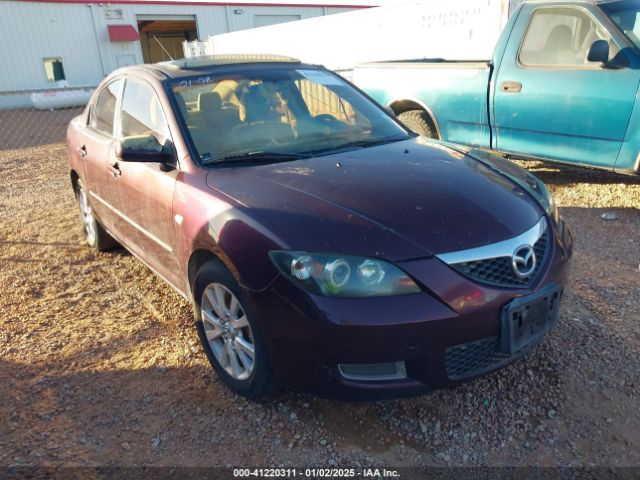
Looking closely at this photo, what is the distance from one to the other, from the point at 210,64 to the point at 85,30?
25937 millimetres

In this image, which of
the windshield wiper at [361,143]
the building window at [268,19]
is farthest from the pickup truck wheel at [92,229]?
the building window at [268,19]

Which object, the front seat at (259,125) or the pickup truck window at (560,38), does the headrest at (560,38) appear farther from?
the front seat at (259,125)

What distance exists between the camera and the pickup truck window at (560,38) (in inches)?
216

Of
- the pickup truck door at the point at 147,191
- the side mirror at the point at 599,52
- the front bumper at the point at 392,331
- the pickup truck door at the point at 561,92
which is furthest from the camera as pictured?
the pickup truck door at the point at 561,92

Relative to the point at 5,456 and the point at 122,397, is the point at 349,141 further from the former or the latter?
the point at 5,456

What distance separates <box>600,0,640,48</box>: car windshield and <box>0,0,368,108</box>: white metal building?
20.1m

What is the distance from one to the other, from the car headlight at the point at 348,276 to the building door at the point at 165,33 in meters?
29.4

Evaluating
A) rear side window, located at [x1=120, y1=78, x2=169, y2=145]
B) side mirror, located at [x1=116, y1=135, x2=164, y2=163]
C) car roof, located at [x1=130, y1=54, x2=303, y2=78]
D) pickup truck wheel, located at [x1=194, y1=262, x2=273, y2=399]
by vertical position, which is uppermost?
car roof, located at [x1=130, y1=54, x2=303, y2=78]

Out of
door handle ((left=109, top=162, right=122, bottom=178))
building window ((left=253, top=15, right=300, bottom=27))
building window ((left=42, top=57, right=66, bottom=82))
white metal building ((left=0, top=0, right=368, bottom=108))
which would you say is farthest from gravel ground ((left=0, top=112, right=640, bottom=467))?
building window ((left=253, top=15, right=300, bottom=27))

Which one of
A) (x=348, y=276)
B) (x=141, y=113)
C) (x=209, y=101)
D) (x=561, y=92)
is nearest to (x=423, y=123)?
(x=561, y=92)

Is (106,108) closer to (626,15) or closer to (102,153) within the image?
(102,153)

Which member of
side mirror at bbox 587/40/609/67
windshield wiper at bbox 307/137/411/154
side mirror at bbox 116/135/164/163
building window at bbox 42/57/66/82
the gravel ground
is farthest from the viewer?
building window at bbox 42/57/66/82

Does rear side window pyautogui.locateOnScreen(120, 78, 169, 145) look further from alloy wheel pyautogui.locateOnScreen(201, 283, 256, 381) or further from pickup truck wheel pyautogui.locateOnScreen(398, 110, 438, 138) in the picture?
pickup truck wheel pyautogui.locateOnScreen(398, 110, 438, 138)

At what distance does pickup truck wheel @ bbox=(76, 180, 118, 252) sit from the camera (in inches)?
202
